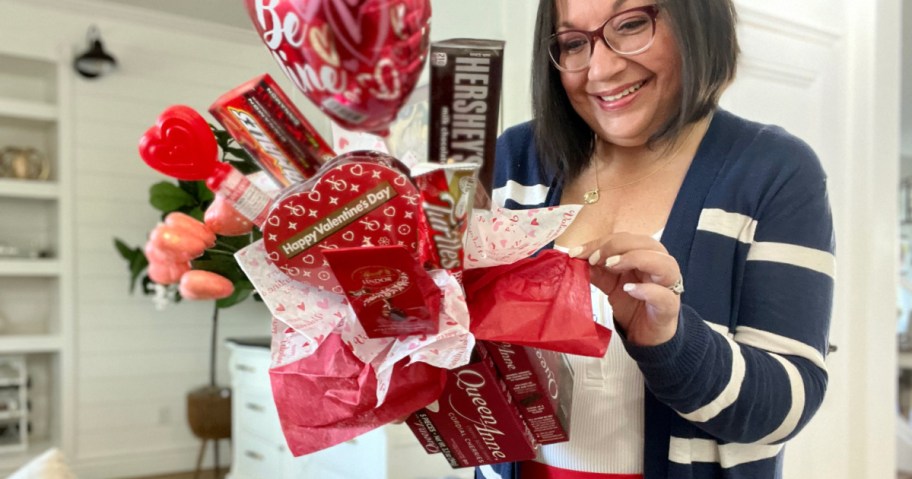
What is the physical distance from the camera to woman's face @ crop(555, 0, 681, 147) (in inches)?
24.9

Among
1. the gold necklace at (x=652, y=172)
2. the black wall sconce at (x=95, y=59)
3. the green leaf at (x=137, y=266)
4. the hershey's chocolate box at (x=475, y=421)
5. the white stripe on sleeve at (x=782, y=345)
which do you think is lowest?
the hershey's chocolate box at (x=475, y=421)

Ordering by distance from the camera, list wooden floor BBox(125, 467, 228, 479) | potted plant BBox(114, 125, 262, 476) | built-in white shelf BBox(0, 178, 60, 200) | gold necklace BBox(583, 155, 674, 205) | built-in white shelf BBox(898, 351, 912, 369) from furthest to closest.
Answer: built-in white shelf BBox(898, 351, 912, 369) < built-in white shelf BBox(0, 178, 60, 200) < wooden floor BBox(125, 467, 228, 479) < gold necklace BBox(583, 155, 674, 205) < potted plant BBox(114, 125, 262, 476)

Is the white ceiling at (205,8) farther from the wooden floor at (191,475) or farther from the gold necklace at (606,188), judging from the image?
the wooden floor at (191,475)

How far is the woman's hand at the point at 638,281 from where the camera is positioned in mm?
472

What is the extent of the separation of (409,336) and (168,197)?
0.86m

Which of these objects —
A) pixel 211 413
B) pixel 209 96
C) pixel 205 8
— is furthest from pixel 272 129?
pixel 211 413

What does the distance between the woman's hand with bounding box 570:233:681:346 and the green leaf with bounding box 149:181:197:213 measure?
1.35 ft

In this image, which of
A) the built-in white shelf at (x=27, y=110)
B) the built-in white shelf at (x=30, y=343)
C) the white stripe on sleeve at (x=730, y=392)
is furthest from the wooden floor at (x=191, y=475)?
the white stripe on sleeve at (x=730, y=392)

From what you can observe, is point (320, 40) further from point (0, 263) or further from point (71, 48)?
point (0, 263)

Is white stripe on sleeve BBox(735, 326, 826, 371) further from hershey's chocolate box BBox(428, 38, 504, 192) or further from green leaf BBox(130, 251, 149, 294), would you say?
green leaf BBox(130, 251, 149, 294)

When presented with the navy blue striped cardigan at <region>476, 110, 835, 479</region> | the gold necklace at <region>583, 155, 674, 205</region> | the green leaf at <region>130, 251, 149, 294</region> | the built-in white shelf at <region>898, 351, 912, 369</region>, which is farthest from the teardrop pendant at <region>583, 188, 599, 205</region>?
the built-in white shelf at <region>898, 351, 912, 369</region>

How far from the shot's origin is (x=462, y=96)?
36 centimetres

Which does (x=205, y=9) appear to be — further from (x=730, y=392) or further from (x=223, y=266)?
(x=730, y=392)

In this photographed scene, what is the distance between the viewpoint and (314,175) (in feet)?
1.18
